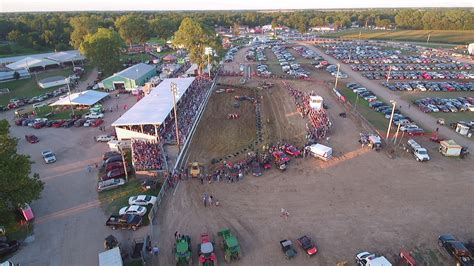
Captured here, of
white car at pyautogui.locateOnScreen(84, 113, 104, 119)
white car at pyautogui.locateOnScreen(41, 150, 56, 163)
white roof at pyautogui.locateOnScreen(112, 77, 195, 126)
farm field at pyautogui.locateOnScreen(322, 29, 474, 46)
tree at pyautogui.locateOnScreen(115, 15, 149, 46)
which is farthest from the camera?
farm field at pyautogui.locateOnScreen(322, 29, 474, 46)

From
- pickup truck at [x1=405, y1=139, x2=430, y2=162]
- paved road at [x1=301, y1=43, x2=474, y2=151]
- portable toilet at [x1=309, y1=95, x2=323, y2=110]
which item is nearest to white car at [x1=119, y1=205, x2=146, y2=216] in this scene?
pickup truck at [x1=405, y1=139, x2=430, y2=162]

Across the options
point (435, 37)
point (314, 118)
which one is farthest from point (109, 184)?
point (435, 37)

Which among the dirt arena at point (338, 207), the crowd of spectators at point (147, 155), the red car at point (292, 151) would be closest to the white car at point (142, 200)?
the dirt arena at point (338, 207)

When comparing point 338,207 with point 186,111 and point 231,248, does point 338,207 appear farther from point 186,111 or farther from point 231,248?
point 186,111

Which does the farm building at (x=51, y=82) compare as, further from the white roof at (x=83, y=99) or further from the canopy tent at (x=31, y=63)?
the white roof at (x=83, y=99)

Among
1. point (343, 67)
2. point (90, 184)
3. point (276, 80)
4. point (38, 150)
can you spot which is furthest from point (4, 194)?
point (343, 67)

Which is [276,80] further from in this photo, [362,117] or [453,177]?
[453,177]

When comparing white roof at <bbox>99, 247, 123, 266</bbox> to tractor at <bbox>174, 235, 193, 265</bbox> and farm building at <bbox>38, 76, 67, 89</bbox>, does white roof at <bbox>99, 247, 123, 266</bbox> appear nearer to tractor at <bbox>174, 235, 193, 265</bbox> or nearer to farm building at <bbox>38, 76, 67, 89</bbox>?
tractor at <bbox>174, 235, 193, 265</bbox>
